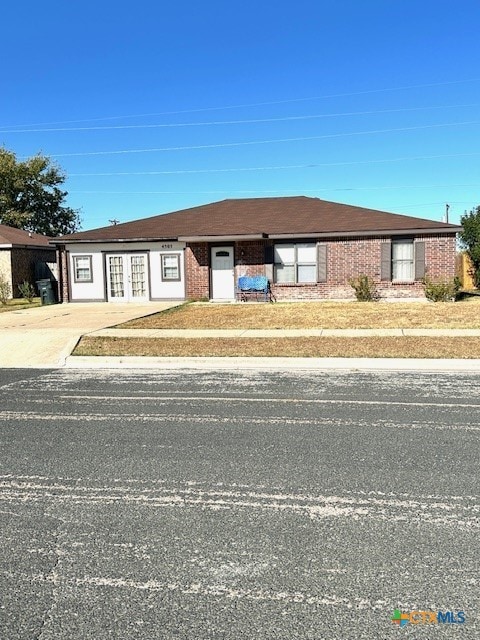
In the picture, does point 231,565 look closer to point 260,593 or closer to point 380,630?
point 260,593

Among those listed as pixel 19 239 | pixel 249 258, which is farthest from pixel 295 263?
pixel 19 239

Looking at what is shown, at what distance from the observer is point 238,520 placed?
3760mm

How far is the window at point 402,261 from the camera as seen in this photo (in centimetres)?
2112

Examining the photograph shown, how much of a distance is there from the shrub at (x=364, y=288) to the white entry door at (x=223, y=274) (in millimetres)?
4699

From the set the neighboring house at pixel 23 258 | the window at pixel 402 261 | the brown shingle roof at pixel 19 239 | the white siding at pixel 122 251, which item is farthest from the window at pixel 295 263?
the neighboring house at pixel 23 258

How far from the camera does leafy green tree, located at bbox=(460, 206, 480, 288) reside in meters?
27.2

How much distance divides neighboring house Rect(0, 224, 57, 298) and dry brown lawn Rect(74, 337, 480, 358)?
16941mm

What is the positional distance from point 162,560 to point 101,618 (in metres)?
0.58

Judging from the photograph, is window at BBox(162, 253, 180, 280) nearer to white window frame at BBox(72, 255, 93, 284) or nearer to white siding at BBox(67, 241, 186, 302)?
white siding at BBox(67, 241, 186, 302)

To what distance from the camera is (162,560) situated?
3248mm

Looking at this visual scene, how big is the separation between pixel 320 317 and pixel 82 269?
12.0 meters

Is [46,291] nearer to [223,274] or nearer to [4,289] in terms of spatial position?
[4,289]

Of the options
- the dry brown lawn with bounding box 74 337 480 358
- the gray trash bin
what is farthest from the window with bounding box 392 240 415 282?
the gray trash bin

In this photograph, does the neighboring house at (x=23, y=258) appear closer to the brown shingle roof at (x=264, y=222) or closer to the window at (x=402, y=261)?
the brown shingle roof at (x=264, y=222)
